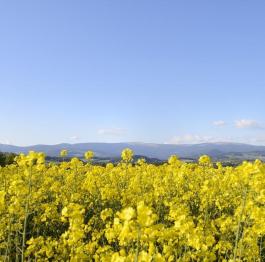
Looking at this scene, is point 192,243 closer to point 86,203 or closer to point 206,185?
point 206,185

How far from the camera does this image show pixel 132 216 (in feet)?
14.6

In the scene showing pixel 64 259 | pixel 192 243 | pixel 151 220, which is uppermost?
pixel 151 220

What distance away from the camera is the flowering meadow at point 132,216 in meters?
6.50

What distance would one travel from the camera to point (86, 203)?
13.5 metres

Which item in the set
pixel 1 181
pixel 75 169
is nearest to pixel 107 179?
pixel 75 169

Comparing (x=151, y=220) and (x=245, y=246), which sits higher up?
(x=151, y=220)

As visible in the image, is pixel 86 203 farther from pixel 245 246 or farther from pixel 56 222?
pixel 245 246

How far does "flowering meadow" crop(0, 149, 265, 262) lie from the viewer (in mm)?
6504

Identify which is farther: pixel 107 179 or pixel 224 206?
pixel 107 179

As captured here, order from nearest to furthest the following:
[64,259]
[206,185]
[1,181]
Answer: [64,259] → [206,185] → [1,181]

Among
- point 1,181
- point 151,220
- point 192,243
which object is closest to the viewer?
point 151,220

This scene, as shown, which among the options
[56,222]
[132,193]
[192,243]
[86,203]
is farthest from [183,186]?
[192,243]

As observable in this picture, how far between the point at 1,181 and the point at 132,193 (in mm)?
4496

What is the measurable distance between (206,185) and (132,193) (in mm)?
2837
